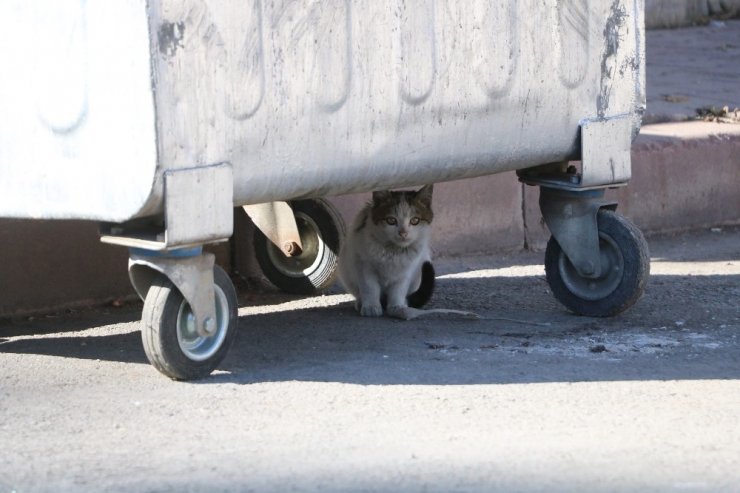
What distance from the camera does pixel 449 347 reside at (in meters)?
4.16

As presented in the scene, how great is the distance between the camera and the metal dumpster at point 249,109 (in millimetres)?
3297

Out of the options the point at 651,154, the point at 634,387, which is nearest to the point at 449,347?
the point at 634,387

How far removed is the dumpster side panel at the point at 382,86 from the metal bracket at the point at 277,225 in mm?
1115

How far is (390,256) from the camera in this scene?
4.91 meters

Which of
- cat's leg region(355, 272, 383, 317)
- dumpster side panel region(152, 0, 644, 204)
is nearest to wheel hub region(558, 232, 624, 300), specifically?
dumpster side panel region(152, 0, 644, 204)

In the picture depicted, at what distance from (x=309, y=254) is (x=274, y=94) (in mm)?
1699

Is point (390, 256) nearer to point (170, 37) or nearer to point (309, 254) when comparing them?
point (309, 254)

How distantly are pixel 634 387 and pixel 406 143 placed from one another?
978mm

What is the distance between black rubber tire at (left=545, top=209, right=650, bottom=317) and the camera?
175 inches

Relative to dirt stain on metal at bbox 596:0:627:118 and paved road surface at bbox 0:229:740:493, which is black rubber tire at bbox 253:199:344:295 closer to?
paved road surface at bbox 0:229:740:493

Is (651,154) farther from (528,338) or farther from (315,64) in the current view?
(315,64)

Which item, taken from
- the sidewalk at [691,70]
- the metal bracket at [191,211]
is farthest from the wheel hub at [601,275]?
the sidewalk at [691,70]

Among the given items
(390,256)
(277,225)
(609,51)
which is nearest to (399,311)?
(390,256)

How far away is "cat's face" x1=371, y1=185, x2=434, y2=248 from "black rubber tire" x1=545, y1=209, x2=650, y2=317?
0.56m
